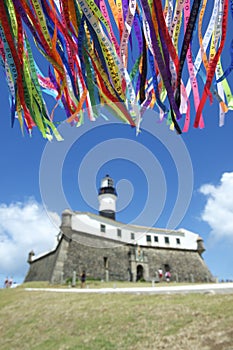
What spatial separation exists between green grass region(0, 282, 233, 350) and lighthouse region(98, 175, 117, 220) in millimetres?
24322

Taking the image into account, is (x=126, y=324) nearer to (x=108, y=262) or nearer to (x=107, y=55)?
(x=107, y=55)

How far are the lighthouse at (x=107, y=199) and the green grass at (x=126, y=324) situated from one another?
79.8 feet

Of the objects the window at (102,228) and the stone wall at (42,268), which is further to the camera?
the window at (102,228)

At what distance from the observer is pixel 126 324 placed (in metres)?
8.30

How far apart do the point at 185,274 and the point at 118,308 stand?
2473cm

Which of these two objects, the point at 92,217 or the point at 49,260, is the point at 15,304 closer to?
the point at 49,260

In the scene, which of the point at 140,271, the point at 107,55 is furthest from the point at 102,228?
the point at 107,55

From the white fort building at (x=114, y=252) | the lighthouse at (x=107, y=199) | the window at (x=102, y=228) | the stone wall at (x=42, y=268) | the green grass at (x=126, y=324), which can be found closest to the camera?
the green grass at (x=126, y=324)

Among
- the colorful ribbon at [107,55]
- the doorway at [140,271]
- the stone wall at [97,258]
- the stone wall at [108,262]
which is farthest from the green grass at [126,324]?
the doorway at [140,271]

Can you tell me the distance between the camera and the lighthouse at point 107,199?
36969 mm

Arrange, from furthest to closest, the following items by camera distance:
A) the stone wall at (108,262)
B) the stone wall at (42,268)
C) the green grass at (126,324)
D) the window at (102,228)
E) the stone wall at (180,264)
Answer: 1. the stone wall at (180,264)
2. the window at (102,228)
3. the stone wall at (42,268)
4. the stone wall at (108,262)
5. the green grass at (126,324)

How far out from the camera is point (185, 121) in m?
3.46

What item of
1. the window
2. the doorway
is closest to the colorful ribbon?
the window

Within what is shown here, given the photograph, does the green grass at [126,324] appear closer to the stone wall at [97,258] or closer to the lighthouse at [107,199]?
the stone wall at [97,258]
